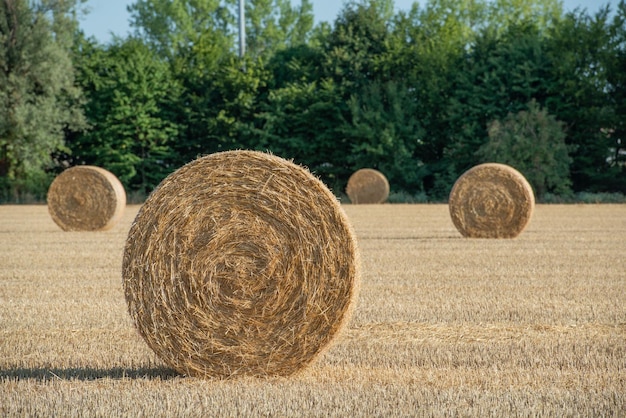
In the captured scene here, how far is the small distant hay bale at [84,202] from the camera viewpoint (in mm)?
19719

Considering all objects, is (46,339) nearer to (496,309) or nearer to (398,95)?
(496,309)

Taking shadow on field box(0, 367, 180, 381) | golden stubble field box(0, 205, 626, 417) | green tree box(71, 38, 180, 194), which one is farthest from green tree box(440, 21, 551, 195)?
shadow on field box(0, 367, 180, 381)

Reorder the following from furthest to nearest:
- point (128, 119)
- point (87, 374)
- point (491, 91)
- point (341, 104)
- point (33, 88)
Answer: point (341, 104), point (128, 119), point (491, 91), point (33, 88), point (87, 374)

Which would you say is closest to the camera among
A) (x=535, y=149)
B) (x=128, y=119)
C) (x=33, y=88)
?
(x=535, y=149)

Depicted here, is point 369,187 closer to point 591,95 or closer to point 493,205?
point 591,95

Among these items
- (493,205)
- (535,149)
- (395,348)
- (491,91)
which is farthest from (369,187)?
(395,348)

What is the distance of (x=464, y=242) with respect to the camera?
16.2 meters

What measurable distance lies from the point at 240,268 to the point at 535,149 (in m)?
29.8

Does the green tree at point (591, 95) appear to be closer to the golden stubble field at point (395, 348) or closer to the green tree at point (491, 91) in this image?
the green tree at point (491, 91)

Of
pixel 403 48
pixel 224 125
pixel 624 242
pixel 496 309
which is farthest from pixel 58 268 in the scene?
pixel 403 48

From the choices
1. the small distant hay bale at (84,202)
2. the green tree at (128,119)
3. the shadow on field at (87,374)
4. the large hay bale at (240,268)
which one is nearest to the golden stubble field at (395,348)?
the shadow on field at (87,374)

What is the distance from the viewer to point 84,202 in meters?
19.8

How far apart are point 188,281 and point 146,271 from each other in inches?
11.7

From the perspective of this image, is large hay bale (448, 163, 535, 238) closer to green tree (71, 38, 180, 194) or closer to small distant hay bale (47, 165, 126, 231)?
small distant hay bale (47, 165, 126, 231)
